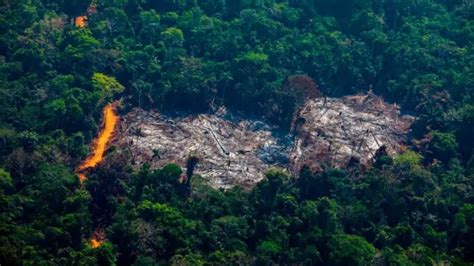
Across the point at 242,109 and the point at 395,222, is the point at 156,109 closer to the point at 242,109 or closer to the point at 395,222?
the point at 242,109

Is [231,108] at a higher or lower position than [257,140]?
higher

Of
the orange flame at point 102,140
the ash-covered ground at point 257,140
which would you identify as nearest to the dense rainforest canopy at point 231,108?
the orange flame at point 102,140

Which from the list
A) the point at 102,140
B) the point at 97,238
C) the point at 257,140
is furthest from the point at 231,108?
the point at 97,238

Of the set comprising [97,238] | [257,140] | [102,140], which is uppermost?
[257,140]

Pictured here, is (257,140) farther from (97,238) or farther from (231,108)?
(97,238)

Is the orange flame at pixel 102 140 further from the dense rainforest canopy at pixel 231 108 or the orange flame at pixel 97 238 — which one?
the orange flame at pixel 97 238

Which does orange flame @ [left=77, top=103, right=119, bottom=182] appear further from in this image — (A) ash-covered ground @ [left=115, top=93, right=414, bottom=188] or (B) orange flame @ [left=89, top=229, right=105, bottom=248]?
(B) orange flame @ [left=89, top=229, right=105, bottom=248]

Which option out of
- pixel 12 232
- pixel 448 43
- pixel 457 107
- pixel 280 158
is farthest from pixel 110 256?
pixel 448 43

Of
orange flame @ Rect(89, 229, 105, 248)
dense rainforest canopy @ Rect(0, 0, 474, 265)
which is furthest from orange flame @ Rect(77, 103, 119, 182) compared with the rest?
orange flame @ Rect(89, 229, 105, 248)
